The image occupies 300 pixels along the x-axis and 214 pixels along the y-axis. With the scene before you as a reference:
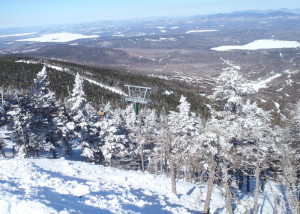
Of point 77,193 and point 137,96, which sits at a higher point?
point 137,96

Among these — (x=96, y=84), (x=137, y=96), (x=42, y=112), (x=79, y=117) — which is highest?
(x=137, y=96)

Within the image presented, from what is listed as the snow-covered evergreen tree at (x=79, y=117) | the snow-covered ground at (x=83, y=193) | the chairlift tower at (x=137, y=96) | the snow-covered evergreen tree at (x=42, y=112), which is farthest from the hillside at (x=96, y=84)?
the snow-covered ground at (x=83, y=193)

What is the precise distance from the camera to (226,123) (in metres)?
14.5

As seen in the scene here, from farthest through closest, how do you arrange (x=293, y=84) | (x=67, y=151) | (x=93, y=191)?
(x=293, y=84)
(x=67, y=151)
(x=93, y=191)

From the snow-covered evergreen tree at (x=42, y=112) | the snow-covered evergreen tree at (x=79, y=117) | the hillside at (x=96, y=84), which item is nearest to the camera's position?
the snow-covered evergreen tree at (x=42, y=112)

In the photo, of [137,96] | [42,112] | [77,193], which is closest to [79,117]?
[42,112]

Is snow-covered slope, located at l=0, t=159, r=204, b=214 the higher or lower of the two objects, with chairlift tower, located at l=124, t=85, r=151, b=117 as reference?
lower

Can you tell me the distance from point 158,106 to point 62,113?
6279 cm

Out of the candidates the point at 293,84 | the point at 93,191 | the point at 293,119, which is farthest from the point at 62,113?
the point at 293,84

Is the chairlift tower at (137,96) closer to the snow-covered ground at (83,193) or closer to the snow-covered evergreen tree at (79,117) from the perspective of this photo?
the snow-covered evergreen tree at (79,117)

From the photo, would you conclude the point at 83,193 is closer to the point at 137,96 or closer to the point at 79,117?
the point at 137,96

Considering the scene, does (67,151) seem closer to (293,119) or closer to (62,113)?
(62,113)

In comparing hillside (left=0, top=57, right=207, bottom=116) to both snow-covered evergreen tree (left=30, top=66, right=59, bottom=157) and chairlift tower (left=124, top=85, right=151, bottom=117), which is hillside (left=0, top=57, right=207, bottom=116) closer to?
snow-covered evergreen tree (left=30, top=66, right=59, bottom=157)

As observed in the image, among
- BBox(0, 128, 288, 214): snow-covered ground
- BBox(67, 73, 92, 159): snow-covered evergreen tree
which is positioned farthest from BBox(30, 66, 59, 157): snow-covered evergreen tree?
BBox(0, 128, 288, 214): snow-covered ground
